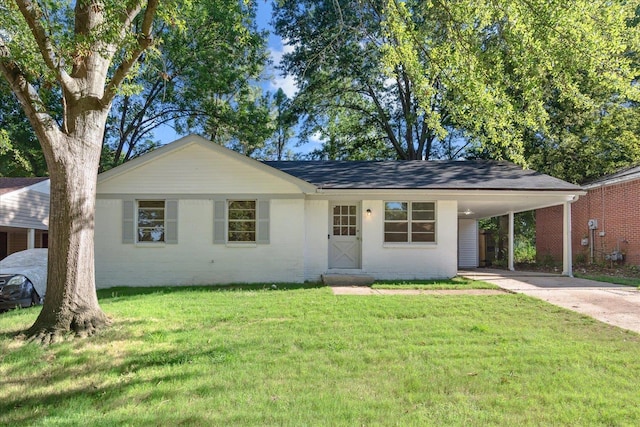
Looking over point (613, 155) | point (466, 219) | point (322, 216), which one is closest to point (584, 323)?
point (322, 216)

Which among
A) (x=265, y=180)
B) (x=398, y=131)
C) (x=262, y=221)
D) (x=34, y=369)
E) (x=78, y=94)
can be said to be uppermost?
(x=398, y=131)

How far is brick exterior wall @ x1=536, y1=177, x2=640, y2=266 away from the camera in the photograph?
1290 centimetres

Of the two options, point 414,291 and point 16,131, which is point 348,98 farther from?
point 16,131

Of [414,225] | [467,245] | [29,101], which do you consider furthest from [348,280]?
[467,245]

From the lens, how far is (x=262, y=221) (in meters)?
10.9

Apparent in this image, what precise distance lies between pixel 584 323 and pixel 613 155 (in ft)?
48.2

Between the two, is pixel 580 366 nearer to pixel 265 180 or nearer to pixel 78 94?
pixel 78 94

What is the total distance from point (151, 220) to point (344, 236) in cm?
546

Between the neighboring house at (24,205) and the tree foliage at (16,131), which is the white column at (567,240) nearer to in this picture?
the neighboring house at (24,205)

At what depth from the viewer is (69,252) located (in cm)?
557

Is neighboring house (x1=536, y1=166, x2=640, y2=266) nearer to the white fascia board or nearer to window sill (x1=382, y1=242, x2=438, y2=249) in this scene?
the white fascia board

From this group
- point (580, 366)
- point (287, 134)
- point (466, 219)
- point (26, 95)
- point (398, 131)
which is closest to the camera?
point (580, 366)

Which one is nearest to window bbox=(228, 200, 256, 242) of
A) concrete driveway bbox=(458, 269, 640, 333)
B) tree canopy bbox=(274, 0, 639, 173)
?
tree canopy bbox=(274, 0, 639, 173)

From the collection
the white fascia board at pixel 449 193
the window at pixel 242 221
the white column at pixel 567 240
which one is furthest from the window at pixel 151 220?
the white column at pixel 567 240
